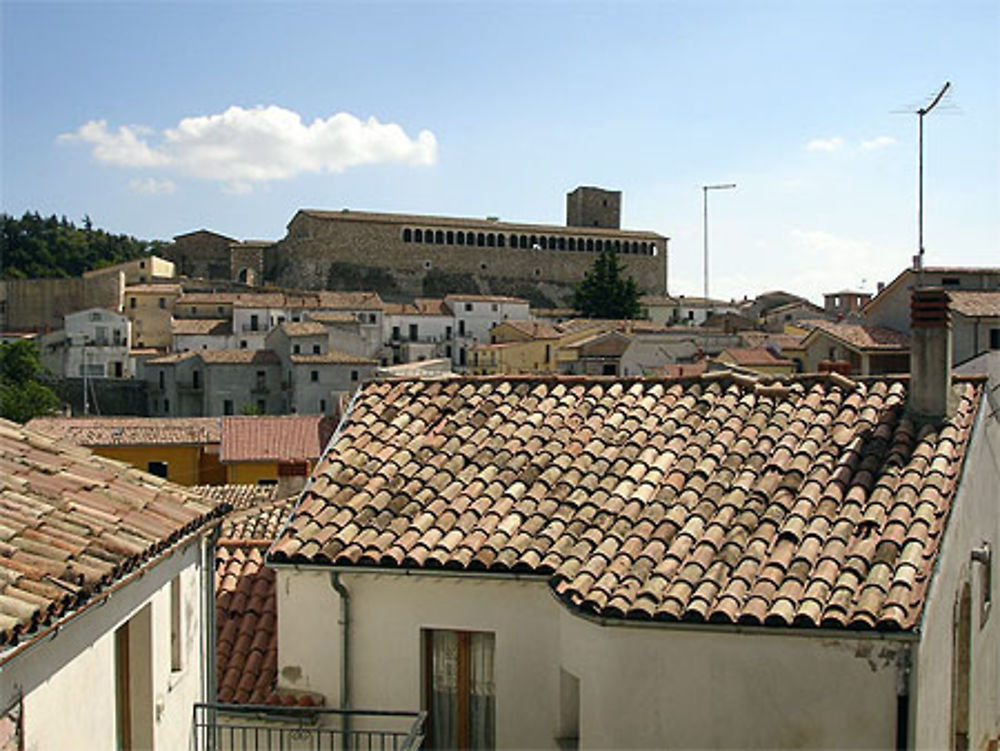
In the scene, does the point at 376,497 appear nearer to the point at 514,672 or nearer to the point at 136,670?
the point at 514,672

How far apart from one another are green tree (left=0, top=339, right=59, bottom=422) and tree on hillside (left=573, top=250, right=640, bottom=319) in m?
40.1

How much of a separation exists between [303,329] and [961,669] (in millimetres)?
52003

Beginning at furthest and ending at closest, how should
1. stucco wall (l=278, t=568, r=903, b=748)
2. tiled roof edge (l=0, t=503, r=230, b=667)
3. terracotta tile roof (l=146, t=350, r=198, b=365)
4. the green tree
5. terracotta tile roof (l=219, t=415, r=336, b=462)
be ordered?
terracotta tile roof (l=146, t=350, r=198, b=365), the green tree, terracotta tile roof (l=219, t=415, r=336, b=462), stucco wall (l=278, t=568, r=903, b=748), tiled roof edge (l=0, t=503, r=230, b=667)

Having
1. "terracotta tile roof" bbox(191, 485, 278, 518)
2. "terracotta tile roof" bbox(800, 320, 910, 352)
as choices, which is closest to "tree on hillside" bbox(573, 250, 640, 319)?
"terracotta tile roof" bbox(800, 320, 910, 352)

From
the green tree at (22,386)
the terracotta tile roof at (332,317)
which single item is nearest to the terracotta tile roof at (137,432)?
the green tree at (22,386)

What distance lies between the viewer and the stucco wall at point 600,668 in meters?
5.79

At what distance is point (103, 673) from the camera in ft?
17.7

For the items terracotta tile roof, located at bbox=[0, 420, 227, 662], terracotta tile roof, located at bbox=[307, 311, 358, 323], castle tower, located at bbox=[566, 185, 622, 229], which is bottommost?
terracotta tile roof, located at bbox=[0, 420, 227, 662]

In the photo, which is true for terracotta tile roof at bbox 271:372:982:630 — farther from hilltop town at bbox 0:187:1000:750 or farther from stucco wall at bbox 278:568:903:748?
stucco wall at bbox 278:568:903:748

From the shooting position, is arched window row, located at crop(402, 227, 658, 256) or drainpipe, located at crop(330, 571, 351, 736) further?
arched window row, located at crop(402, 227, 658, 256)

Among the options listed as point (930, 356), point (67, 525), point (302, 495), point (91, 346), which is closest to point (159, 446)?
point (302, 495)

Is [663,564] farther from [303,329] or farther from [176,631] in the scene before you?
[303,329]

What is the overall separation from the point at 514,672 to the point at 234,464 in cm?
2835

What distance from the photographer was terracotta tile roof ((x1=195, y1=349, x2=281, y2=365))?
2244 inches
